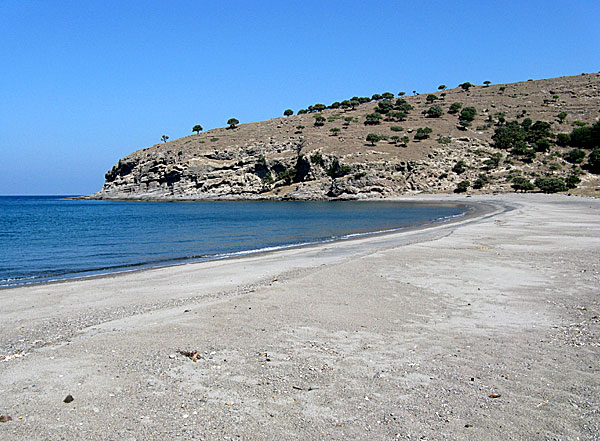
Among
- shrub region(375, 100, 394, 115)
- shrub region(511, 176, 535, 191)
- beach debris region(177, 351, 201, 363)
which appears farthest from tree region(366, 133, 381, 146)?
beach debris region(177, 351, 201, 363)

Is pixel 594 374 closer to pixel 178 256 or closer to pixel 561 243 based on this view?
pixel 561 243

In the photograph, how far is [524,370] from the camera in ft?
17.2

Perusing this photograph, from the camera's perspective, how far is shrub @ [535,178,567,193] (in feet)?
193

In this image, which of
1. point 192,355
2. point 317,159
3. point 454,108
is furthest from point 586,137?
point 192,355

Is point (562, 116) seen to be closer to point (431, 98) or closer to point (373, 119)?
point (373, 119)

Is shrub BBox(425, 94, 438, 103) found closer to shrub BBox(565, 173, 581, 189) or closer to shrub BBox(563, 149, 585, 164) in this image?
shrub BBox(563, 149, 585, 164)

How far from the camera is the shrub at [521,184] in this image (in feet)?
203

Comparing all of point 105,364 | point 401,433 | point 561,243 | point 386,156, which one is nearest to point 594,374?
point 401,433

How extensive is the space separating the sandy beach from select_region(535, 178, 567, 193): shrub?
2160 inches

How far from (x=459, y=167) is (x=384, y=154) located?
13.0 meters

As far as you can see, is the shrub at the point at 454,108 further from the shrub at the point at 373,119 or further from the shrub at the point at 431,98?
the shrub at the point at 373,119

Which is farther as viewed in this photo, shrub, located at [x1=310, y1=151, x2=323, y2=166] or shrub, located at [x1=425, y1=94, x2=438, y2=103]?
shrub, located at [x1=425, y1=94, x2=438, y2=103]

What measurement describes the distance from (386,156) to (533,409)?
7631 centimetres

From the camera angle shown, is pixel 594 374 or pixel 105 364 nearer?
pixel 594 374
